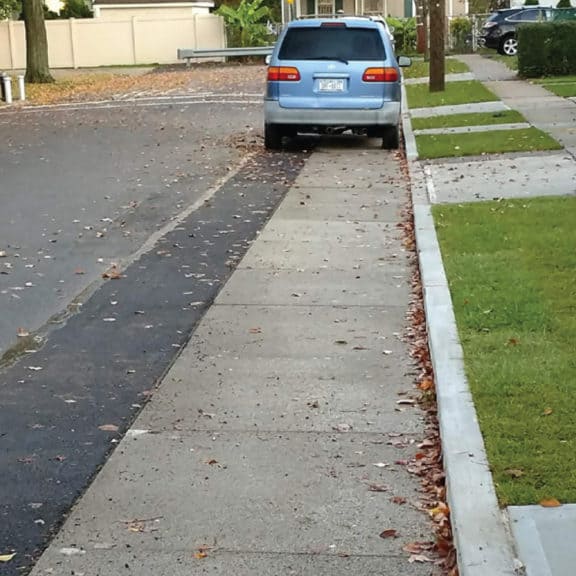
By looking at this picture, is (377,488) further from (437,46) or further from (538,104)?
(437,46)

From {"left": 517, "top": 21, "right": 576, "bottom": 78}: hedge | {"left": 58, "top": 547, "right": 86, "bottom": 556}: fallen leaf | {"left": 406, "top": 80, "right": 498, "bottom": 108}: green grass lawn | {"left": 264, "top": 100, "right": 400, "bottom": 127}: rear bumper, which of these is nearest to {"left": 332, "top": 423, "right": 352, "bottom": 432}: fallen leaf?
{"left": 58, "top": 547, "right": 86, "bottom": 556}: fallen leaf

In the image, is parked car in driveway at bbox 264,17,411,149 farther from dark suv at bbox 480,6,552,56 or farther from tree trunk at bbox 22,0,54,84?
dark suv at bbox 480,6,552,56

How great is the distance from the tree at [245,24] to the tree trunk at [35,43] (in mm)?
12421

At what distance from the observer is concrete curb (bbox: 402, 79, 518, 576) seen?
4184mm

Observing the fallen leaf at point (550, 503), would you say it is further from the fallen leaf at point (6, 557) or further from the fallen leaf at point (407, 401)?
the fallen leaf at point (6, 557)

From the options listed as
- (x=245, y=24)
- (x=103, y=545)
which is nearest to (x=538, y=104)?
(x=103, y=545)

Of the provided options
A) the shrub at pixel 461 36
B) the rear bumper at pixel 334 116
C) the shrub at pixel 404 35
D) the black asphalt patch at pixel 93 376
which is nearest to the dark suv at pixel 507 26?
the shrub at pixel 461 36

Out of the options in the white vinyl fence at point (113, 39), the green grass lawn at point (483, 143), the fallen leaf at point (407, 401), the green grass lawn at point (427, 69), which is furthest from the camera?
the white vinyl fence at point (113, 39)

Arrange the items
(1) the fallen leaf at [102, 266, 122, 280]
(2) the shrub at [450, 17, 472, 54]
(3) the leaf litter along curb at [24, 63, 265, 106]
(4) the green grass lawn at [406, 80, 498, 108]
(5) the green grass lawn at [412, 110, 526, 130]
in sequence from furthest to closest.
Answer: (2) the shrub at [450, 17, 472, 54] < (3) the leaf litter along curb at [24, 63, 265, 106] < (4) the green grass lawn at [406, 80, 498, 108] < (5) the green grass lawn at [412, 110, 526, 130] < (1) the fallen leaf at [102, 266, 122, 280]

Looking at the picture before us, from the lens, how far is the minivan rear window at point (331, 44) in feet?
56.9

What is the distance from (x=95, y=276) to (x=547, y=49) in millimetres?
20282

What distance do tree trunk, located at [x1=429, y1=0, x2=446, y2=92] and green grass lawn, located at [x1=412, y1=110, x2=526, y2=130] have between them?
4334 mm

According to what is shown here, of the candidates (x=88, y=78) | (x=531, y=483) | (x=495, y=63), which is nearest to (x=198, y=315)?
(x=531, y=483)

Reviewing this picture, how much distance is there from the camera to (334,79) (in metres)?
17.1
